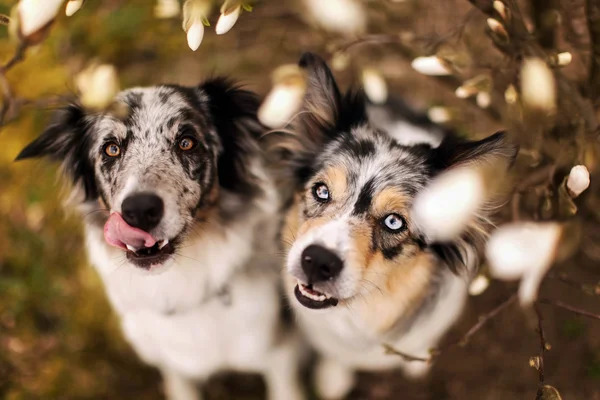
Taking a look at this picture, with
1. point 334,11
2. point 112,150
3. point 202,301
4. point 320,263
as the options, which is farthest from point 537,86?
point 202,301

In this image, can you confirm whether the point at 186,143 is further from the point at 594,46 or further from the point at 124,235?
the point at 594,46

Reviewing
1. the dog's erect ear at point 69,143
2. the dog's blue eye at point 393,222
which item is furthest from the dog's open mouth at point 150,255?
the dog's blue eye at point 393,222

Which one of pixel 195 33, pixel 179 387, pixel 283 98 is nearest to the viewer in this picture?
pixel 195 33

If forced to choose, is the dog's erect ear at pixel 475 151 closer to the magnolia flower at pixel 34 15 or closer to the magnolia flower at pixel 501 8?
the magnolia flower at pixel 501 8

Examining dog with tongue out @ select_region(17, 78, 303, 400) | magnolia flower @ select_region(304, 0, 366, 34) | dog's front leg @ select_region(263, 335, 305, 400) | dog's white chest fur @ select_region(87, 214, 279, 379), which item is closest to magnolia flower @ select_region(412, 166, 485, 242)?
magnolia flower @ select_region(304, 0, 366, 34)

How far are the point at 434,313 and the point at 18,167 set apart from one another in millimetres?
2928

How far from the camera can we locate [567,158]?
1.91 m

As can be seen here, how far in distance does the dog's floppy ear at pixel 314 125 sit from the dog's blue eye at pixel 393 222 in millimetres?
421

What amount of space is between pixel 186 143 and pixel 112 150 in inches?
11.9

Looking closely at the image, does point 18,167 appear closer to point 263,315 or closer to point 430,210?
point 263,315

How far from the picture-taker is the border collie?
179 centimetres

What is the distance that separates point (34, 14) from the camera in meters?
1.31

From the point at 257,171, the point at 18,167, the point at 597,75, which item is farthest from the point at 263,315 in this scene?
the point at 18,167

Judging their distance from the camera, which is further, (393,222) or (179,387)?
(179,387)
